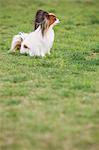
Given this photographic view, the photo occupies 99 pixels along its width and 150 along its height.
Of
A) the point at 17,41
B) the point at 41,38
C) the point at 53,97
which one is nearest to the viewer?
the point at 53,97

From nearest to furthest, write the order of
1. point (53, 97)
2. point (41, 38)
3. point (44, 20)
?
point (53, 97)
point (44, 20)
point (41, 38)

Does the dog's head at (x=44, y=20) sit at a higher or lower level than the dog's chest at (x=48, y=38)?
higher

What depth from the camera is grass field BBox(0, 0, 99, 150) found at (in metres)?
5.98

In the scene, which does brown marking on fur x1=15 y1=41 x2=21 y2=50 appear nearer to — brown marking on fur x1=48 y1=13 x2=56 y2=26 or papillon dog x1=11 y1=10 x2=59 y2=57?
papillon dog x1=11 y1=10 x2=59 y2=57

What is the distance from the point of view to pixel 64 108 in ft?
23.4

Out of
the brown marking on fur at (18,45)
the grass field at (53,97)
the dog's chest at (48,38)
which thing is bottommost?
the grass field at (53,97)

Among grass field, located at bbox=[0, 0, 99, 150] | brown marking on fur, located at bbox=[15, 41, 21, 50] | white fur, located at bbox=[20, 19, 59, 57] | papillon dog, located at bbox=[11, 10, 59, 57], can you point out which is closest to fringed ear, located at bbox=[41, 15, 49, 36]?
papillon dog, located at bbox=[11, 10, 59, 57]

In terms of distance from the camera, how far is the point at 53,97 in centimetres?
776

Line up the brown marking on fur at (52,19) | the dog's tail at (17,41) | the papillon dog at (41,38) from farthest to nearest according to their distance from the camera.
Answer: the dog's tail at (17,41), the brown marking on fur at (52,19), the papillon dog at (41,38)

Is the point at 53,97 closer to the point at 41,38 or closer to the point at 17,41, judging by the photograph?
the point at 41,38

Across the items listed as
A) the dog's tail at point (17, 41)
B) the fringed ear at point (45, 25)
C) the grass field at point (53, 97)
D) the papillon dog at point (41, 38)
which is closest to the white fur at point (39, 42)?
the papillon dog at point (41, 38)

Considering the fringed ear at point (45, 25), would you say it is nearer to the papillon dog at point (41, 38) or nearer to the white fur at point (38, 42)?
the papillon dog at point (41, 38)

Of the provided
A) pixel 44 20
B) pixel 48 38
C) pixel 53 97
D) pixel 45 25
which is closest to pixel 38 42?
pixel 48 38

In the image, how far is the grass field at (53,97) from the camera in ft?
19.6
